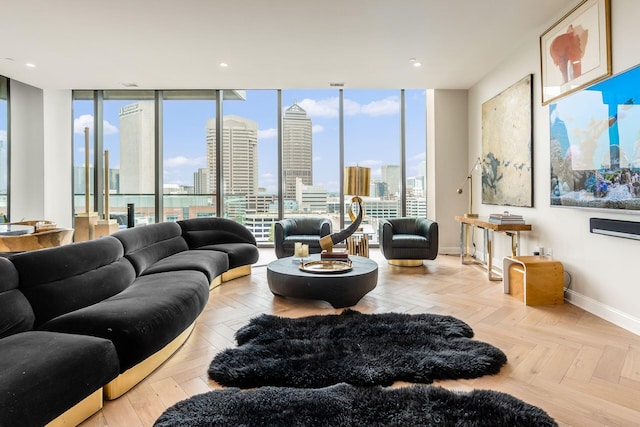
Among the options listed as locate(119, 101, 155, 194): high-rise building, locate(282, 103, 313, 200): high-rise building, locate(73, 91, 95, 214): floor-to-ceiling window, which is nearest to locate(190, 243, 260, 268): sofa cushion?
locate(282, 103, 313, 200): high-rise building

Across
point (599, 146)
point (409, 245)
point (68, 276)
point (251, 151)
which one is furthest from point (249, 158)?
point (599, 146)

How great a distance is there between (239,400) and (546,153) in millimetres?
3861

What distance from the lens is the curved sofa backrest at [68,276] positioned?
1.88 m

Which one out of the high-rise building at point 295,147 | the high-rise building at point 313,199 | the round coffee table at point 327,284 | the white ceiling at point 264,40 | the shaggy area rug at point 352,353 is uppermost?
the white ceiling at point 264,40

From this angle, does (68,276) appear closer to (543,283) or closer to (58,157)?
(543,283)

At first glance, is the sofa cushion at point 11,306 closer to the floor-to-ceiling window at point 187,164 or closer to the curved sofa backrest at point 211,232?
the curved sofa backrest at point 211,232

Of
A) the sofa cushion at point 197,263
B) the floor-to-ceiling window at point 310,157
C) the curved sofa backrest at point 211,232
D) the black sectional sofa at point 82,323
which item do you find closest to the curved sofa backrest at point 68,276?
the black sectional sofa at point 82,323

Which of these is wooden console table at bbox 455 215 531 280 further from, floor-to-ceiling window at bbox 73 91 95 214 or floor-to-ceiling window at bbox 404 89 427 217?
floor-to-ceiling window at bbox 73 91 95 214

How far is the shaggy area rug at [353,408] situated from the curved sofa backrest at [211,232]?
285 centimetres

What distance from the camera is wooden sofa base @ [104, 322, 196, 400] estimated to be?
5.71 ft

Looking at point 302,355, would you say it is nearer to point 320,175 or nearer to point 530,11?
point 530,11

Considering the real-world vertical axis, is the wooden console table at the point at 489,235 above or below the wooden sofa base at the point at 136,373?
above

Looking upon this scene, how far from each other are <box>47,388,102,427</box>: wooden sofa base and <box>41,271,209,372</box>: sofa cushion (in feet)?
0.51

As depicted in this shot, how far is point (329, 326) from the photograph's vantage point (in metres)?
2.57
